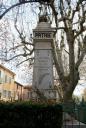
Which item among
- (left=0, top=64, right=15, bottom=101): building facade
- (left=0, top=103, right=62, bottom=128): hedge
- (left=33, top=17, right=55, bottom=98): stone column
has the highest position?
(left=0, top=64, right=15, bottom=101): building facade

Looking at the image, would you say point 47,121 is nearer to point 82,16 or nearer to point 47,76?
point 47,76

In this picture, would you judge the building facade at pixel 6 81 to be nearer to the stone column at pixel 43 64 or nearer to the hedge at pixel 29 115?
the stone column at pixel 43 64

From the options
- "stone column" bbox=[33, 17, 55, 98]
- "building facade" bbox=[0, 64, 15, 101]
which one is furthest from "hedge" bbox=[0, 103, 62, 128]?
"building facade" bbox=[0, 64, 15, 101]

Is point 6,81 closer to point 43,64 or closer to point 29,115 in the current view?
point 43,64

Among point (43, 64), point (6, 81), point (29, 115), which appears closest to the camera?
point (29, 115)

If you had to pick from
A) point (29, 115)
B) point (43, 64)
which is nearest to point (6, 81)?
point (43, 64)

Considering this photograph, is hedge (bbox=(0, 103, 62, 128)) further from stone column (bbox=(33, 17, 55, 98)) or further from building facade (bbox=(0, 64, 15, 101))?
building facade (bbox=(0, 64, 15, 101))

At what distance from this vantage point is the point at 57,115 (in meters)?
12.5

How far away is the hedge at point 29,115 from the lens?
39.0 feet

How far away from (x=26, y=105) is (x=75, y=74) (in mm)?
13846

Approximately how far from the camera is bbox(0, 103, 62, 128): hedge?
11.9 m

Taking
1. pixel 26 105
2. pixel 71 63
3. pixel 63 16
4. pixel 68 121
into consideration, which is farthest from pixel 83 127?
pixel 63 16

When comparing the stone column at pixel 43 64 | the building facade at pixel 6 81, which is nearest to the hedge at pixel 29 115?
the stone column at pixel 43 64

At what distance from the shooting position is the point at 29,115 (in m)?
12.1
